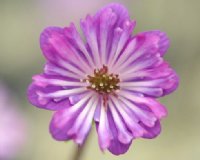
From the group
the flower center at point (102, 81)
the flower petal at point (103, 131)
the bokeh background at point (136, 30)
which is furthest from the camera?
the bokeh background at point (136, 30)

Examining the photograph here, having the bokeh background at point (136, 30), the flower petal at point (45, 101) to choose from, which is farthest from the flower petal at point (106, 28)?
the bokeh background at point (136, 30)

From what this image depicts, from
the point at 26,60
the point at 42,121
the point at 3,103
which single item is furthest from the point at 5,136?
the point at 26,60

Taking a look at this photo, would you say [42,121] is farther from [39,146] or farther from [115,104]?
[115,104]

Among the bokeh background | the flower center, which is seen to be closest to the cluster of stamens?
the flower center

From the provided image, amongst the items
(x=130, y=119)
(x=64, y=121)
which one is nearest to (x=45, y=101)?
(x=64, y=121)

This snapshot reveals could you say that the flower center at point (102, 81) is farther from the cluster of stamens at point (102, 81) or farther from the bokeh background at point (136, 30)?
the bokeh background at point (136, 30)

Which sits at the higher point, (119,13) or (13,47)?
(13,47)

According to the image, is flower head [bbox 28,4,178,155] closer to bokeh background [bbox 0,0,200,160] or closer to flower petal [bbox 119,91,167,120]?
flower petal [bbox 119,91,167,120]

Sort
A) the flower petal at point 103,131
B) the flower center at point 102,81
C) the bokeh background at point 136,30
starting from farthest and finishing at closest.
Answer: the bokeh background at point 136,30, the flower center at point 102,81, the flower petal at point 103,131
